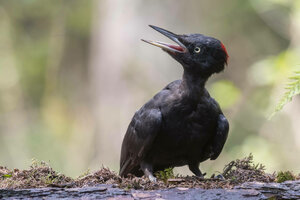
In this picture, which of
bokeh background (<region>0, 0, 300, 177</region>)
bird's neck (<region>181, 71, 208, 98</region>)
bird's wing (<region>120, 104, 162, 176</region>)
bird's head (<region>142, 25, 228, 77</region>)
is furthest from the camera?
bokeh background (<region>0, 0, 300, 177</region>)

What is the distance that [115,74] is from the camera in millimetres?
9828

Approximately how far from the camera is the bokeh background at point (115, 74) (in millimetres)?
8969

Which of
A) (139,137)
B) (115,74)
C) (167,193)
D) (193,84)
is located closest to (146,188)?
(167,193)

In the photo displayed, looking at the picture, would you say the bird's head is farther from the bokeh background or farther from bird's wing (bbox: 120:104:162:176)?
the bokeh background

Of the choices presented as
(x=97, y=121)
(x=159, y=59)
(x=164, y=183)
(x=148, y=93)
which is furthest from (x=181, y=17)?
(x=164, y=183)

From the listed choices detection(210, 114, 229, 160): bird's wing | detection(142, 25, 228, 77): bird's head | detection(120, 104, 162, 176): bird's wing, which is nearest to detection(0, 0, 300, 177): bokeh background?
detection(210, 114, 229, 160): bird's wing

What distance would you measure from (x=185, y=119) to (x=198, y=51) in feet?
2.15

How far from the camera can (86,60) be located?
1441 centimetres

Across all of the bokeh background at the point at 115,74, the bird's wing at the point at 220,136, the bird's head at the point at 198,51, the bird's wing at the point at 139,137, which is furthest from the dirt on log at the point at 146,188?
the bokeh background at the point at 115,74

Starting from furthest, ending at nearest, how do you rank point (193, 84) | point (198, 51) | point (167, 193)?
1. point (193, 84)
2. point (198, 51)
3. point (167, 193)

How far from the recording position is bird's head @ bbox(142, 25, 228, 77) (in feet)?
16.4

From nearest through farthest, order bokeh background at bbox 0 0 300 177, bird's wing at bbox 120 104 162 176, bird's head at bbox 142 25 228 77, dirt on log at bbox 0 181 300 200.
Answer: dirt on log at bbox 0 181 300 200 < bird's wing at bbox 120 104 162 176 < bird's head at bbox 142 25 228 77 < bokeh background at bbox 0 0 300 177

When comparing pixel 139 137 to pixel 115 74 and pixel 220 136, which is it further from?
pixel 115 74

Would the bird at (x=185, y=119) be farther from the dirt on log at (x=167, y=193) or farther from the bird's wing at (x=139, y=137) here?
the dirt on log at (x=167, y=193)
